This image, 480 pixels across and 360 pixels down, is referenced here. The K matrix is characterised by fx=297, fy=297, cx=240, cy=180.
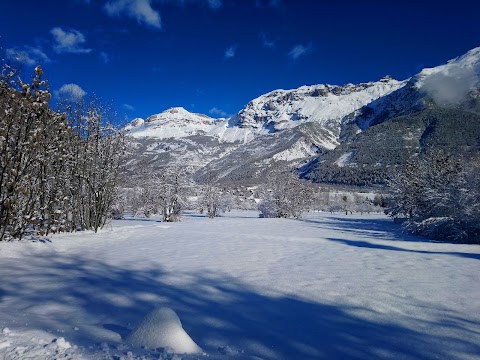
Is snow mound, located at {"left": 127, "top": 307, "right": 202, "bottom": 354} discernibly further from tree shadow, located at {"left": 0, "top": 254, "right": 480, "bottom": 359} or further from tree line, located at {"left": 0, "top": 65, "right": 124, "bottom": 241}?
tree line, located at {"left": 0, "top": 65, "right": 124, "bottom": 241}

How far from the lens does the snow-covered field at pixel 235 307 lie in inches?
140

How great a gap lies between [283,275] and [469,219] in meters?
17.8

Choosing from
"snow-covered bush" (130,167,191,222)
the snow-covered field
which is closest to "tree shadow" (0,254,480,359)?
the snow-covered field

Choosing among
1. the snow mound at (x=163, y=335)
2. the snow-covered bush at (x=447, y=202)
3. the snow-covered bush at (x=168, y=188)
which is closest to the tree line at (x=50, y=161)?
the snow mound at (x=163, y=335)

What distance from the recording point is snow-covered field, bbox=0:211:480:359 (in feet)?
11.7

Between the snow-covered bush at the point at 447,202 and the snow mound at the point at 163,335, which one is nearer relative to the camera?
the snow mound at the point at 163,335

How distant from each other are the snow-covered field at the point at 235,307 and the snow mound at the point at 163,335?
12 millimetres

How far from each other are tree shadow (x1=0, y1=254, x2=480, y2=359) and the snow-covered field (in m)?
0.02

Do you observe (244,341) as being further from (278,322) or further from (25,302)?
(25,302)

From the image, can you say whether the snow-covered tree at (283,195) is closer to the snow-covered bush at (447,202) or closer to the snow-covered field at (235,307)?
the snow-covered bush at (447,202)

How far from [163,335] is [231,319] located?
1.59 m

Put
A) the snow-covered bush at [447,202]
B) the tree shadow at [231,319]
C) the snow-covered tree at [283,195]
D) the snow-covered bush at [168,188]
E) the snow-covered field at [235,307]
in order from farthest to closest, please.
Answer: the snow-covered tree at [283,195] < the snow-covered bush at [168,188] < the snow-covered bush at [447,202] < the tree shadow at [231,319] < the snow-covered field at [235,307]

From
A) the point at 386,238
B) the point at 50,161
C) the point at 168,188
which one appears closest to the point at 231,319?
the point at 50,161

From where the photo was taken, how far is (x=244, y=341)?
3953 mm
